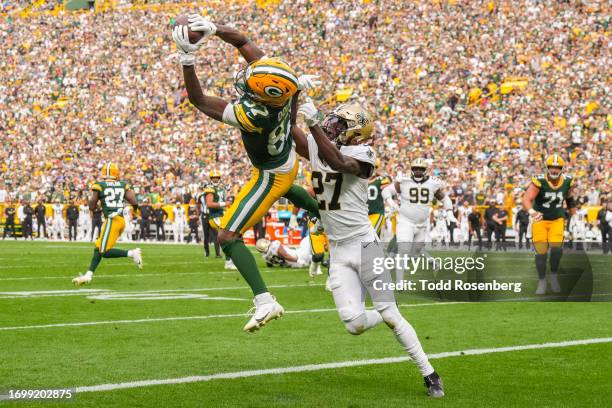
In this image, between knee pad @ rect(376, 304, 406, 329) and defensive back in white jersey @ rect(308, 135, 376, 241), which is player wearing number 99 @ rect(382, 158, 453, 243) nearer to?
defensive back in white jersey @ rect(308, 135, 376, 241)

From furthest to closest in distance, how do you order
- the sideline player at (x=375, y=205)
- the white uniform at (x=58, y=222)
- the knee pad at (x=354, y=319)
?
the white uniform at (x=58, y=222)
the sideline player at (x=375, y=205)
the knee pad at (x=354, y=319)

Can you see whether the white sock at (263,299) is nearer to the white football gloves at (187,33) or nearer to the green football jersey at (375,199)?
the white football gloves at (187,33)

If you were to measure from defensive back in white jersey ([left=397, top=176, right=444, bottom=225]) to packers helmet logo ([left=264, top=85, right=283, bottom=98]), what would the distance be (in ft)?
28.8

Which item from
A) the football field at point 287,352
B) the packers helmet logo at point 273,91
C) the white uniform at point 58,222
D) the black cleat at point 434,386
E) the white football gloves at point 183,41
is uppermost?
the white football gloves at point 183,41

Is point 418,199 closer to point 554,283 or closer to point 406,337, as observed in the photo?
point 554,283

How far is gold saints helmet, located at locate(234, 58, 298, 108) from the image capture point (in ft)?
22.0

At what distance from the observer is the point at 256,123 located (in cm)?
689

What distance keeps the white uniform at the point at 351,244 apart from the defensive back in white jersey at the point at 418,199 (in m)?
8.47

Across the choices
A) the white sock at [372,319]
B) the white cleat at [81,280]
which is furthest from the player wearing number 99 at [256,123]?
the white cleat at [81,280]

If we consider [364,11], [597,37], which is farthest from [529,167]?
[364,11]

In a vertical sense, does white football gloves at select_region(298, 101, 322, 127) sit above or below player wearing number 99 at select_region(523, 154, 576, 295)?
above

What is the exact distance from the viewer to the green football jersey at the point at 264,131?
6.85 m

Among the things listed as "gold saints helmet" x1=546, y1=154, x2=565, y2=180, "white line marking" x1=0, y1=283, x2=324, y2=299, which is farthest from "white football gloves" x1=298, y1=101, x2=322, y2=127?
"white line marking" x1=0, y1=283, x2=324, y2=299

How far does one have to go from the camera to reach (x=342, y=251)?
6.79 metres
